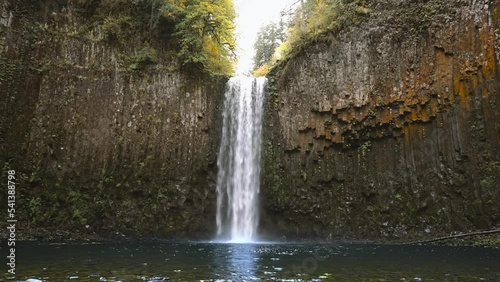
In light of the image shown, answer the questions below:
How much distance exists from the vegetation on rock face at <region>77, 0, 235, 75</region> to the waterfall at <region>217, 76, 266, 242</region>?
2116 millimetres

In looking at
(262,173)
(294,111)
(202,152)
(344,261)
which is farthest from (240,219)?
(344,261)

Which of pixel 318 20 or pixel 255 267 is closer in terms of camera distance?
pixel 255 267

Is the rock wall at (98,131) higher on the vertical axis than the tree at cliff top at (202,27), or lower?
lower

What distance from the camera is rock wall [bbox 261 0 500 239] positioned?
1647 cm

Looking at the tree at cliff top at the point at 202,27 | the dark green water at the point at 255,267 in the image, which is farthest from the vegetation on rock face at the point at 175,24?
the dark green water at the point at 255,267

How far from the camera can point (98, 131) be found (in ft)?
61.8

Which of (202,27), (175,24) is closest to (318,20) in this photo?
(202,27)

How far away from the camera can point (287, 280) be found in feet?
23.0

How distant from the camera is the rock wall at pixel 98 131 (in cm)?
1758

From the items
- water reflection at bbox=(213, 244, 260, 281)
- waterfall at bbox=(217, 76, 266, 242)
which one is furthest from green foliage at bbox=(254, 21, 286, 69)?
water reflection at bbox=(213, 244, 260, 281)

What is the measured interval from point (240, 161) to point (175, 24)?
872 cm

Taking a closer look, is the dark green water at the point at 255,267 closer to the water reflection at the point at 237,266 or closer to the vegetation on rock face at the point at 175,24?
the water reflection at the point at 237,266

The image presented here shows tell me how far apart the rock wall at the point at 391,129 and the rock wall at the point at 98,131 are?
385cm

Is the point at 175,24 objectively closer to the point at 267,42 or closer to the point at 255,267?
the point at 255,267
